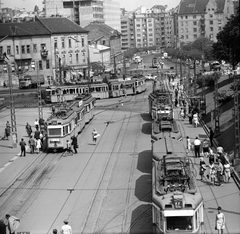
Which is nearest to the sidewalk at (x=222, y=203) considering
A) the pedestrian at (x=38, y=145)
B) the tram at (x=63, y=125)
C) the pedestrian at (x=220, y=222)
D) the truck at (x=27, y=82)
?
the pedestrian at (x=220, y=222)

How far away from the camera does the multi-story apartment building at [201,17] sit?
13725 centimetres

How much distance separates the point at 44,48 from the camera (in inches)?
4063

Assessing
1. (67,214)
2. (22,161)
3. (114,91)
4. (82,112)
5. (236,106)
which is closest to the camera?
(67,214)

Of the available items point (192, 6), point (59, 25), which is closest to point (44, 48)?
point (59, 25)

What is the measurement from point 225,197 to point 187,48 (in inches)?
3911

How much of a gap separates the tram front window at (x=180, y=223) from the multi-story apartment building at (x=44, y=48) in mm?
75692

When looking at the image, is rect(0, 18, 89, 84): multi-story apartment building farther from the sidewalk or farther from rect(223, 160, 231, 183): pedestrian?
the sidewalk

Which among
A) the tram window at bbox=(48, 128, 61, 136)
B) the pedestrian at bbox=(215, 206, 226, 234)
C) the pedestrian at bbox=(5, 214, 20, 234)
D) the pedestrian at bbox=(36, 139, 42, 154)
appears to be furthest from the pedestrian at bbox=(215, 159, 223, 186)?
the pedestrian at bbox=(36, 139, 42, 154)

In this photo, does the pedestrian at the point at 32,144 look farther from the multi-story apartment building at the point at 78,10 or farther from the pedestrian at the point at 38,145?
the multi-story apartment building at the point at 78,10

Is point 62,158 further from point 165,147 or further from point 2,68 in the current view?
point 2,68

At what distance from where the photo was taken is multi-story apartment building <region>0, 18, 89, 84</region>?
328ft

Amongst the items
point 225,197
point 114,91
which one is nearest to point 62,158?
point 225,197

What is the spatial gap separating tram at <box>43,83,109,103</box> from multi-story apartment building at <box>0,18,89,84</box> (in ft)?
66.0

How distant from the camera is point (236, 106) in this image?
117 ft
